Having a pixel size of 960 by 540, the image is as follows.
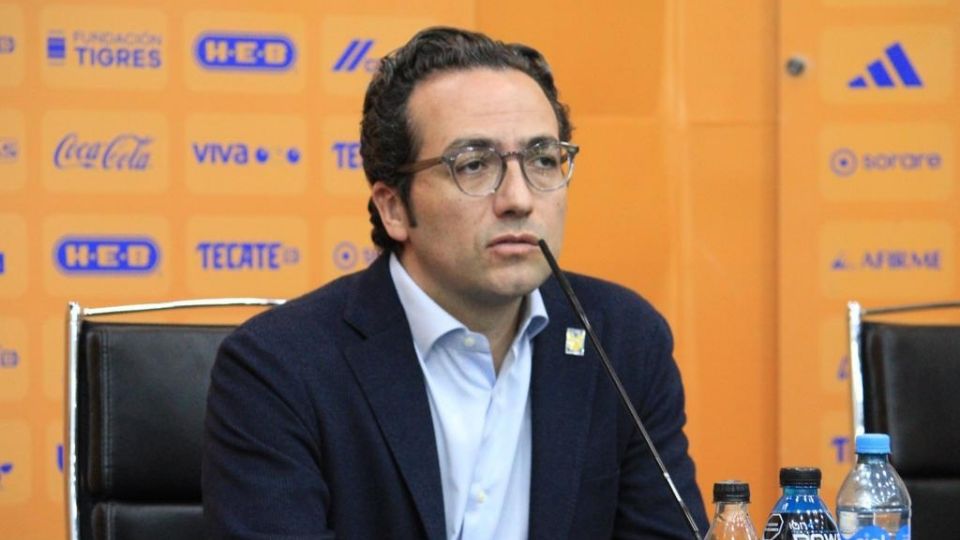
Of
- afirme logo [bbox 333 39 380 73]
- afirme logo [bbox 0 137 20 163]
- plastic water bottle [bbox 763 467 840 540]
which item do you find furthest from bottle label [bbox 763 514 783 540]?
afirme logo [bbox 0 137 20 163]

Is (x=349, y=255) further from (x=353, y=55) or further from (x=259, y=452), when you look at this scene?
(x=259, y=452)

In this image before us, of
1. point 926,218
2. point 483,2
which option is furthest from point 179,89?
point 926,218

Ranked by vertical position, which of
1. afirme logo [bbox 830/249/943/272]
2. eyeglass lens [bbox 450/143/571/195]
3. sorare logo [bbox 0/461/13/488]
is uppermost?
eyeglass lens [bbox 450/143/571/195]

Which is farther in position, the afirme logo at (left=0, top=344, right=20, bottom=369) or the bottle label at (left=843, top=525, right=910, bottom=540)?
the afirme logo at (left=0, top=344, right=20, bottom=369)

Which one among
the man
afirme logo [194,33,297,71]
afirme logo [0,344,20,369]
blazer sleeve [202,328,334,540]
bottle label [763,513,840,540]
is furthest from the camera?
afirme logo [194,33,297,71]

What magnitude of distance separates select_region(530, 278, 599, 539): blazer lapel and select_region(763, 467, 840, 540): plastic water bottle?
0.57m

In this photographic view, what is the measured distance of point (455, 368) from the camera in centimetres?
219

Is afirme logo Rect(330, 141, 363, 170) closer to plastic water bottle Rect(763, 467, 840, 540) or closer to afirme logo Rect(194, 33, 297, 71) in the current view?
afirme logo Rect(194, 33, 297, 71)

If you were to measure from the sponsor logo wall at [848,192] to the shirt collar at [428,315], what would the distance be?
1861 mm

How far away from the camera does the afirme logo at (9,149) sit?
3.67 m

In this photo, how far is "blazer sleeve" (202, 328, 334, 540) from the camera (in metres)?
1.91

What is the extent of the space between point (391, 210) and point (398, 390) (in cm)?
33

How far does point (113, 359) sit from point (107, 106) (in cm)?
163

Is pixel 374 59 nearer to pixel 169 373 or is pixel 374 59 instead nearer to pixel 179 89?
pixel 179 89
